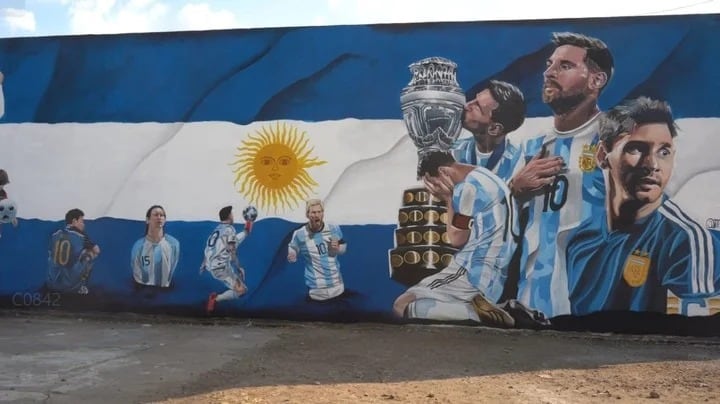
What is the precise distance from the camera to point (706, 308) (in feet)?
26.8

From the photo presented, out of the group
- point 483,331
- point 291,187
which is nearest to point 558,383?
point 483,331

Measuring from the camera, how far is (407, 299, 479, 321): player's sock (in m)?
8.58

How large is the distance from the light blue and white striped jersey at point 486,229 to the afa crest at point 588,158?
93 cm

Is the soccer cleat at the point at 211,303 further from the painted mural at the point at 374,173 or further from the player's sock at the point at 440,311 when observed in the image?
the player's sock at the point at 440,311

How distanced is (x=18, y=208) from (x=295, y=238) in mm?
3939

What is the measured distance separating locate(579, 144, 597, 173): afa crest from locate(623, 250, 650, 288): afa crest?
1.12m

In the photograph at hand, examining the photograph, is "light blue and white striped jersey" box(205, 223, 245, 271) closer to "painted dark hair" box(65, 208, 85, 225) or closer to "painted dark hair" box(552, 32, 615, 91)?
"painted dark hair" box(65, 208, 85, 225)

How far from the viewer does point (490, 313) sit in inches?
335

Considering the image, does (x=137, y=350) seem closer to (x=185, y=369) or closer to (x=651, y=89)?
(x=185, y=369)

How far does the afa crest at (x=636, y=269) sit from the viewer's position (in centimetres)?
823

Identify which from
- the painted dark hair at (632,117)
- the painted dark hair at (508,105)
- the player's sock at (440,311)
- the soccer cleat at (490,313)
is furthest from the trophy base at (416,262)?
the painted dark hair at (632,117)

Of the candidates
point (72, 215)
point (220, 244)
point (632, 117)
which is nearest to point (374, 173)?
point (220, 244)

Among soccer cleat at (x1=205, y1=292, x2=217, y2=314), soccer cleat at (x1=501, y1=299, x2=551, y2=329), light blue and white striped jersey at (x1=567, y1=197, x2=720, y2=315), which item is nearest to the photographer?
light blue and white striped jersey at (x1=567, y1=197, x2=720, y2=315)

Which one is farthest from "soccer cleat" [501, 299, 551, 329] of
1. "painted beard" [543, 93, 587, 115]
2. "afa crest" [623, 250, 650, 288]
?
"painted beard" [543, 93, 587, 115]
